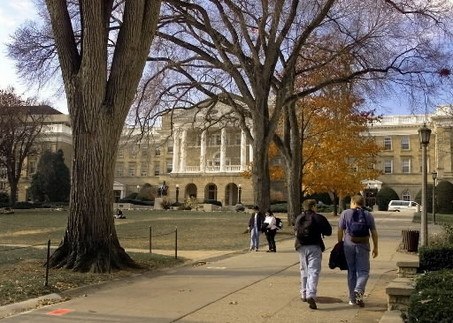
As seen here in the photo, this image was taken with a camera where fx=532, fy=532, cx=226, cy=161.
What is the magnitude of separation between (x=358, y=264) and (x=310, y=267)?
0.77 metres

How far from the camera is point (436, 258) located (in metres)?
9.57

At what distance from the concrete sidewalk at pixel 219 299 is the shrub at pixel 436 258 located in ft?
3.28

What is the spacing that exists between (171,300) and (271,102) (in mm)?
28239

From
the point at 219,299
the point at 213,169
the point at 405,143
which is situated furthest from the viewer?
the point at 213,169

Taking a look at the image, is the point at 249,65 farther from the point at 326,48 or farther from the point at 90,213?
the point at 90,213

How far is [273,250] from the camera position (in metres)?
18.8

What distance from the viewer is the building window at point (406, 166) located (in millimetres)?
93338

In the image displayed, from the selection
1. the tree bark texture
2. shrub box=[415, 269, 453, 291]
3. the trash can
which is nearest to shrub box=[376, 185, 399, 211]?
the trash can

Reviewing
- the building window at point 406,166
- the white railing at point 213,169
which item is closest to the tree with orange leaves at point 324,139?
the white railing at point 213,169

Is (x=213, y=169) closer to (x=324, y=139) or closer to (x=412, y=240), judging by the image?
(x=324, y=139)

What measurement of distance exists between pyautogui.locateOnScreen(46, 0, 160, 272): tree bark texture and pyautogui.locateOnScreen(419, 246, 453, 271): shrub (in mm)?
6834

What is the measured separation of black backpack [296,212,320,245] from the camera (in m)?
8.77

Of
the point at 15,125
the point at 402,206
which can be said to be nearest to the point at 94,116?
the point at 15,125

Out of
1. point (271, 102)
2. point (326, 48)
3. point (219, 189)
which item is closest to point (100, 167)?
point (326, 48)
